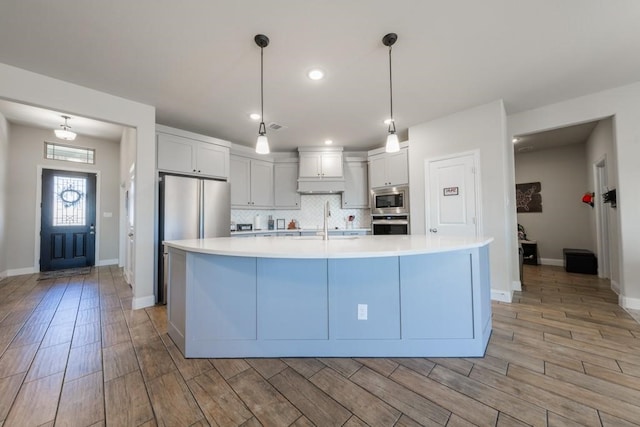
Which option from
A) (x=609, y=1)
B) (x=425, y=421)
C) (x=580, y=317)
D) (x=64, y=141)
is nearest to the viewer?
(x=425, y=421)

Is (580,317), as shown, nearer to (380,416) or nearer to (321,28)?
(380,416)

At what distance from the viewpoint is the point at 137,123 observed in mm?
3080

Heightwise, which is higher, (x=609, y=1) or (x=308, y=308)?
(x=609, y=1)

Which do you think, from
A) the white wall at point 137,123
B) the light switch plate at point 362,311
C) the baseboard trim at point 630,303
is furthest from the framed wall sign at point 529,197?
the white wall at point 137,123

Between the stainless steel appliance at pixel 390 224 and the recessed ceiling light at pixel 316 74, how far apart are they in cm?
257

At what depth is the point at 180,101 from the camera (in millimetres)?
3064

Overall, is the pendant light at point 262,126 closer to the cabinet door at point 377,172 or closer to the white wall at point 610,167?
the cabinet door at point 377,172

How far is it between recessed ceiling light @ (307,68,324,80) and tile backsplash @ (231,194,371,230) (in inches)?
112

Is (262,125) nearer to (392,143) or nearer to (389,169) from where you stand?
(392,143)

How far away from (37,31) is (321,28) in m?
2.21

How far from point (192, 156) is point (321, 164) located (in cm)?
226

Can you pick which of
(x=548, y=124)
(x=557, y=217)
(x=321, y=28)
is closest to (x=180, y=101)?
(x=321, y=28)

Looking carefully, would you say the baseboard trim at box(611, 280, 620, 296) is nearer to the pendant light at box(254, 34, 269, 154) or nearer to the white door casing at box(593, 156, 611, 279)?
the white door casing at box(593, 156, 611, 279)

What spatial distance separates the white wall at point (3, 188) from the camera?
4273 millimetres
